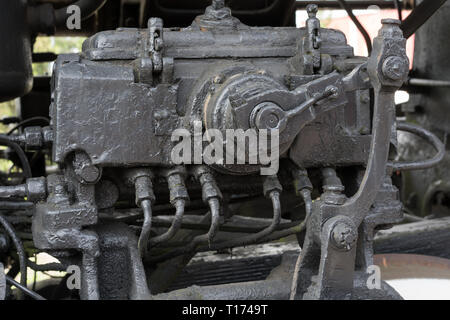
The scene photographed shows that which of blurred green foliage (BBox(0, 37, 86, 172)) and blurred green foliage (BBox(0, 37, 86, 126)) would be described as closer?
blurred green foliage (BBox(0, 37, 86, 172))

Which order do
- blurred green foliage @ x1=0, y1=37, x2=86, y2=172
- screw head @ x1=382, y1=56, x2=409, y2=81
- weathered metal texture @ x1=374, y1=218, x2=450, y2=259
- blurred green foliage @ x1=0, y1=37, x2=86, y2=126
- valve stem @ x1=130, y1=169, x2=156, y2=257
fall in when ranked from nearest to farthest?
screw head @ x1=382, y1=56, x2=409, y2=81
valve stem @ x1=130, y1=169, x2=156, y2=257
weathered metal texture @ x1=374, y1=218, x2=450, y2=259
blurred green foliage @ x1=0, y1=37, x2=86, y2=172
blurred green foliage @ x1=0, y1=37, x2=86, y2=126

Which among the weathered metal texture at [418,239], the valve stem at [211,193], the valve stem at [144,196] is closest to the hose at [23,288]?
the valve stem at [144,196]

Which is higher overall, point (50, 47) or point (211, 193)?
point (50, 47)

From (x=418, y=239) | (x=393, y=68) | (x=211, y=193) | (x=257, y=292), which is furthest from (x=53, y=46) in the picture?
(x=393, y=68)

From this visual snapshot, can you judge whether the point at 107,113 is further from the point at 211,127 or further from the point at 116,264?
the point at 116,264

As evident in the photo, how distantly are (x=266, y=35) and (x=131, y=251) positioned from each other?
2.25 ft

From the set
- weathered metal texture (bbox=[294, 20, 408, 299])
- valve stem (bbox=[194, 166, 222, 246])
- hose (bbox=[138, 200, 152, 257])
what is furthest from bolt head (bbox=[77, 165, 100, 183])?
weathered metal texture (bbox=[294, 20, 408, 299])

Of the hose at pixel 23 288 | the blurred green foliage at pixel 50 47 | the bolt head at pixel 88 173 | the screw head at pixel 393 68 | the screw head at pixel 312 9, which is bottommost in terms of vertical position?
the hose at pixel 23 288

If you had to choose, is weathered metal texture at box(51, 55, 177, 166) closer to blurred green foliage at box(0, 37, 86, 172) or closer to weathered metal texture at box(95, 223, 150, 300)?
weathered metal texture at box(95, 223, 150, 300)

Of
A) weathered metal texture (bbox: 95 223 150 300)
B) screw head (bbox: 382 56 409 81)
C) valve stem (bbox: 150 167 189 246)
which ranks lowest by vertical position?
weathered metal texture (bbox: 95 223 150 300)

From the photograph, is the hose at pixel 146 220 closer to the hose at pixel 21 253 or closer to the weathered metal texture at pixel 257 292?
the weathered metal texture at pixel 257 292

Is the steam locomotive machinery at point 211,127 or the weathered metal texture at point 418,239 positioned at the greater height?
the steam locomotive machinery at point 211,127

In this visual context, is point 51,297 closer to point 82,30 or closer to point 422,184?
point 82,30

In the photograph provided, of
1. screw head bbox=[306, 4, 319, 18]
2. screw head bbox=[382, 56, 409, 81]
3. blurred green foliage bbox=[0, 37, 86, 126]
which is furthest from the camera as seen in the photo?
blurred green foliage bbox=[0, 37, 86, 126]
